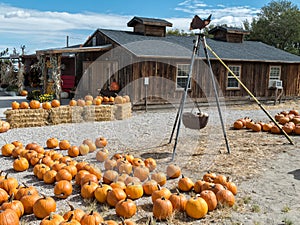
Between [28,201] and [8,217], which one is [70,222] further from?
[28,201]

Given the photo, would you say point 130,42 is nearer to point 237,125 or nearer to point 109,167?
point 237,125

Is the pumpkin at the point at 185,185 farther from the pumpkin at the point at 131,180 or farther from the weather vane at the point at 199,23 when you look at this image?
the weather vane at the point at 199,23

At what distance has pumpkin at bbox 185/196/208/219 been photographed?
12.1 ft

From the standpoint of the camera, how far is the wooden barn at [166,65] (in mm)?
13453

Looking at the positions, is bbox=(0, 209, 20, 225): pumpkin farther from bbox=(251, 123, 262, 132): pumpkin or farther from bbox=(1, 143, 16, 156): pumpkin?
bbox=(251, 123, 262, 132): pumpkin

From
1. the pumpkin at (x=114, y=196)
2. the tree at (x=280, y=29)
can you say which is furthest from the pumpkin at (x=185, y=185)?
the tree at (x=280, y=29)

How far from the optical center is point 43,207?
3625mm

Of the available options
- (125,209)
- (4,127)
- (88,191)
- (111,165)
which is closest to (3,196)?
(88,191)

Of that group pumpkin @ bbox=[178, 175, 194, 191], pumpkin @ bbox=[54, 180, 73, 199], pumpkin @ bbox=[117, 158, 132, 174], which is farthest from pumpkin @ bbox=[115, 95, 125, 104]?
pumpkin @ bbox=[54, 180, 73, 199]

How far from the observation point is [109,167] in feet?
16.9

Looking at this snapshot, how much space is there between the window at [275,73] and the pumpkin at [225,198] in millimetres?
15150

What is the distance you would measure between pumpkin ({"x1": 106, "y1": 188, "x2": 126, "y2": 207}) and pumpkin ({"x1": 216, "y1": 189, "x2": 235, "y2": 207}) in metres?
1.26

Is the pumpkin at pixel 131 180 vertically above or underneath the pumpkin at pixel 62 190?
above

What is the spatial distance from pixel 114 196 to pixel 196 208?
106 cm
